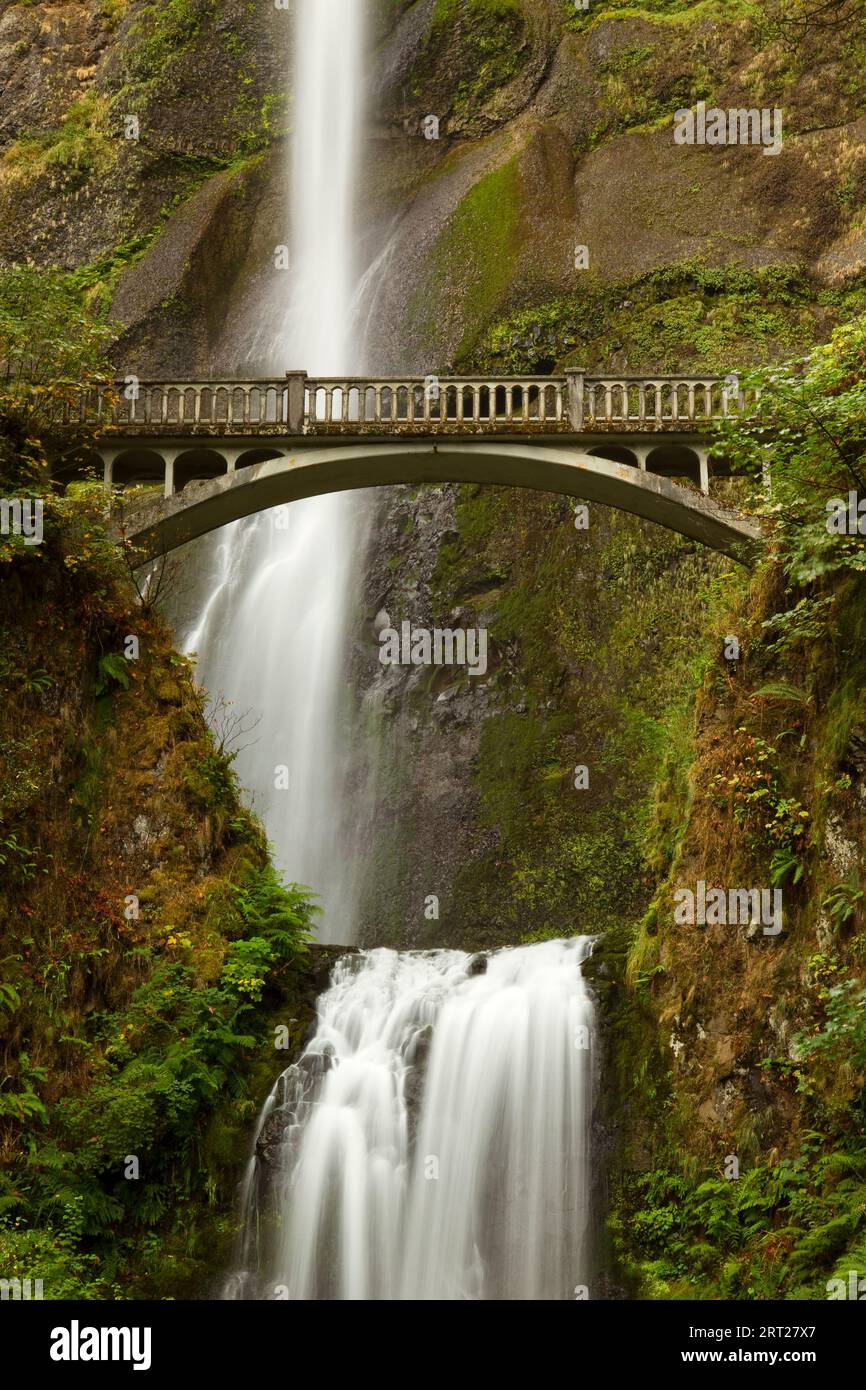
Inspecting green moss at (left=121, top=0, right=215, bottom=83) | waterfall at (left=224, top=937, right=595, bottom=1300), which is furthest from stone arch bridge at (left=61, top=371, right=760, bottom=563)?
green moss at (left=121, top=0, right=215, bottom=83)

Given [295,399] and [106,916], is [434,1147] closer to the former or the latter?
[106,916]

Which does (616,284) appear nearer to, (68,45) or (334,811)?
(334,811)

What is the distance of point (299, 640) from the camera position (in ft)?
85.4

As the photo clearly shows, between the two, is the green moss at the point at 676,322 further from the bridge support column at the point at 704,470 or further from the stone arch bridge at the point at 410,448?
the bridge support column at the point at 704,470

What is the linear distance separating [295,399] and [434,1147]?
932 cm

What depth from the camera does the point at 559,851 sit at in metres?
23.3

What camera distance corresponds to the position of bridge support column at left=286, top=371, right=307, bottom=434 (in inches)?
709

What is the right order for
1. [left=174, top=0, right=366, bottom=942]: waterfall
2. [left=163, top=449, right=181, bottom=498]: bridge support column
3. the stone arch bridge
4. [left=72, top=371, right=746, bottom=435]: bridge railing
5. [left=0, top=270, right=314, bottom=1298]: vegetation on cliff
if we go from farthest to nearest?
[left=174, top=0, right=366, bottom=942]: waterfall < [left=163, top=449, right=181, bottom=498]: bridge support column < [left=72, top=371, right=746, bottom=435]: bridge railing < the stone arch bridge < [left=0, top=270, right=314, bottom=1298]: vegetation on cliff

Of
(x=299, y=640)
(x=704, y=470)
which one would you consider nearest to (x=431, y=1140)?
(x=704, y=470)

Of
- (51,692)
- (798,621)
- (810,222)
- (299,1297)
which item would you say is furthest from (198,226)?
(299,1297)

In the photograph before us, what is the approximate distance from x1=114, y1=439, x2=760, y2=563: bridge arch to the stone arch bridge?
17 mm

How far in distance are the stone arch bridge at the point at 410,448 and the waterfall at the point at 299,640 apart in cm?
629

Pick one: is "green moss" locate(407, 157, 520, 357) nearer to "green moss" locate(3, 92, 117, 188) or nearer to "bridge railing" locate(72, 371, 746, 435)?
"green moss" locate(3, 92, 117, 188)

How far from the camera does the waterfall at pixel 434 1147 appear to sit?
42.3 ft
